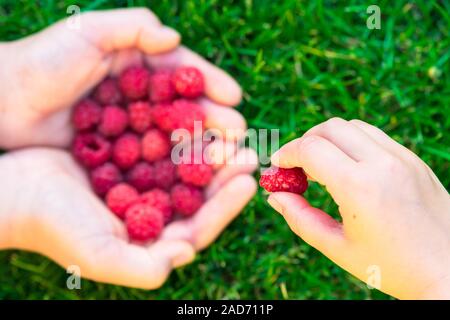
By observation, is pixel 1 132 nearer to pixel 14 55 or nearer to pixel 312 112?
pixel 14 55

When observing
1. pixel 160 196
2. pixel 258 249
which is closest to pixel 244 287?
pixel 258 249

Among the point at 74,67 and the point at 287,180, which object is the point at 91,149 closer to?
the point at 74,67

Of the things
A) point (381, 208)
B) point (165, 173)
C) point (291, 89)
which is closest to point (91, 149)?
point (165, 173)

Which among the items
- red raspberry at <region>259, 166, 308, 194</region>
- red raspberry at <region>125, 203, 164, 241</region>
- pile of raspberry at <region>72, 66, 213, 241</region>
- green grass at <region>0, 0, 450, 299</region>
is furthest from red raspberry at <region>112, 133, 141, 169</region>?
red raspberry at <region>259, 166, 308, 194</region>

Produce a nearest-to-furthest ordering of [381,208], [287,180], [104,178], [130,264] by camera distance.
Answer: [381,208]
[287,180]
[130,264]
[104,178]

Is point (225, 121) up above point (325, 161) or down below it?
below

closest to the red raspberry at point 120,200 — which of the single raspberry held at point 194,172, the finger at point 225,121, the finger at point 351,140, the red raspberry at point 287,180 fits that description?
the single raspberry held at point 194,172
